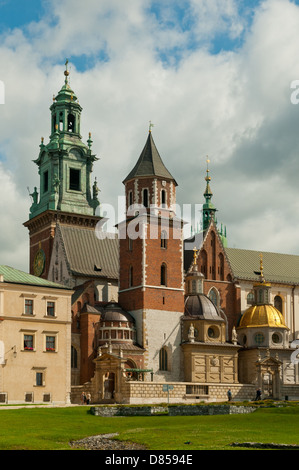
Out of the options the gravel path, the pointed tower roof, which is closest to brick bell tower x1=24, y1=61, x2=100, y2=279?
the pointed tower roof

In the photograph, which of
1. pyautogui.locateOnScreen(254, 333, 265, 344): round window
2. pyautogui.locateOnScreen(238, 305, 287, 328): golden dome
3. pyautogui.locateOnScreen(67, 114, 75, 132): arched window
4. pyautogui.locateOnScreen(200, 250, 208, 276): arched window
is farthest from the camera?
pyautogui.locateOnScreen(67, 114, 75, 132): arched window

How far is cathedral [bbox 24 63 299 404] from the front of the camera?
77.0 metres

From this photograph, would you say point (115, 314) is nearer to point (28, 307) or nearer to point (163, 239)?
point (163, 239)

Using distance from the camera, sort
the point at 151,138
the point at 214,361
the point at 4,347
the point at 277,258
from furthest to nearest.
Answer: the point at 277,258 → the point at 151,138 → the point at 214,361 → the point at 4,347

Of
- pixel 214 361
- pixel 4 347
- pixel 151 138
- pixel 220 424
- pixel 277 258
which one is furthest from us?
pixel 277 258

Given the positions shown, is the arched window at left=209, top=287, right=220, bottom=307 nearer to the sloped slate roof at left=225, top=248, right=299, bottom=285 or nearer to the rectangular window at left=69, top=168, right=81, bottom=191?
the sloped slate roof at left=225, top=248, right=299, bottom=285

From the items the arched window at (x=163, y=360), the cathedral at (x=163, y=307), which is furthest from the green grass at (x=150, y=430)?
the arched window at (x=163, y=360)

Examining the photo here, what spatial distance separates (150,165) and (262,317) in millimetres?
21196

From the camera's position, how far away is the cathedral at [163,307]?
253 ft

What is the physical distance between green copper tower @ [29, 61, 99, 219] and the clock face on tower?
6329 mm
